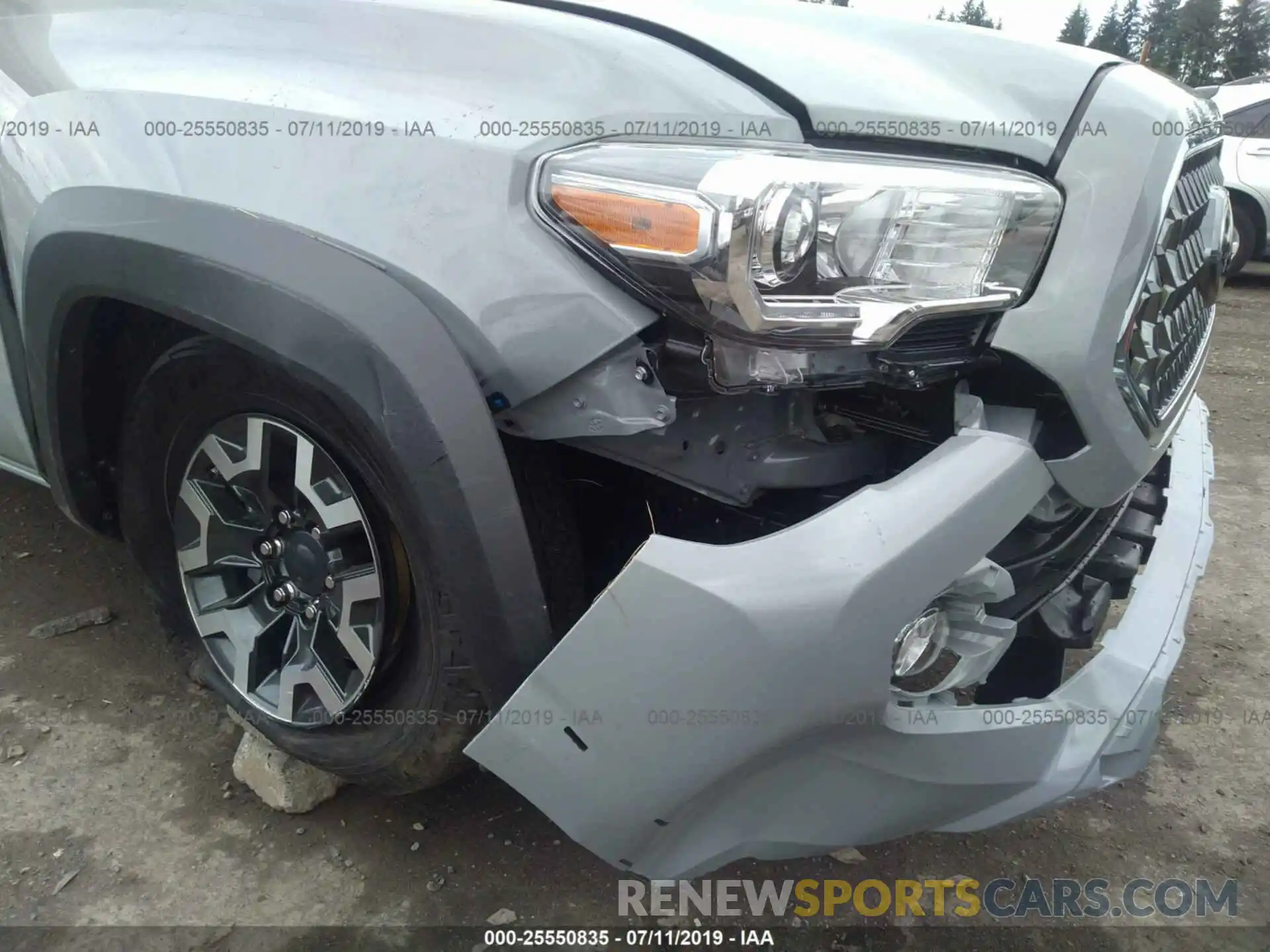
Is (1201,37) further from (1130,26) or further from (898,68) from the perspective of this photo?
(898,68)

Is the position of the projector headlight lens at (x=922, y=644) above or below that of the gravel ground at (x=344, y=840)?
above

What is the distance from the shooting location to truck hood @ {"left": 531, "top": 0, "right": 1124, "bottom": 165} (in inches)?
58.9

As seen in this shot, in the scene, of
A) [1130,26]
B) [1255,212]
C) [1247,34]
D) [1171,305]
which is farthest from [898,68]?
[1130,26]

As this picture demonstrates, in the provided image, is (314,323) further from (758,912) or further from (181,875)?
(758,912)

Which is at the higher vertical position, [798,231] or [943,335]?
[798,231]

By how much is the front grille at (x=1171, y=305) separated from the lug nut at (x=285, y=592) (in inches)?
60.0

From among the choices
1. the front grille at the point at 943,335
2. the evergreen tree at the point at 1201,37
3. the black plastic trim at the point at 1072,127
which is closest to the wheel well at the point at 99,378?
the front grille at the point at 943,335

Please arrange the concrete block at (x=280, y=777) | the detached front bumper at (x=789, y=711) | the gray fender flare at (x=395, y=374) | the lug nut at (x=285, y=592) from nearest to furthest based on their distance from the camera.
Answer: the detached front bumper at (x=789, y=711) → the gray fender flare at (x=395, y=374) → the lug nut at (x=285, y=592) → the concrete block at (x=280, y=777)

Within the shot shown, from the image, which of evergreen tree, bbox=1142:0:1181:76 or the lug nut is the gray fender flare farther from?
evergreen tree, bbox=1142:0:1181:76

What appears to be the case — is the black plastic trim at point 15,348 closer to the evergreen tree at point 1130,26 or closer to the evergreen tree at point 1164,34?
the evergreen tree at point 1164,34

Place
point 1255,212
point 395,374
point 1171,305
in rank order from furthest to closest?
point 1255,212, point 1171,305, point 395,374

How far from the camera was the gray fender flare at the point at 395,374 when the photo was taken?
1.41 metres

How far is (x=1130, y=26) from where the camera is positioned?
4441 cm

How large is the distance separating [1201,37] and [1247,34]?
1670 millimetres
